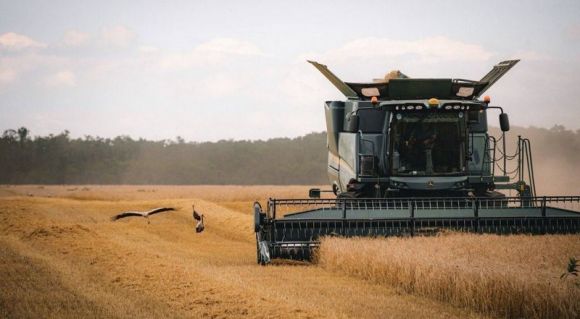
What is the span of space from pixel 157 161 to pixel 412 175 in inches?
3701

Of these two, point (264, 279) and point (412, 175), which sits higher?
point (412, 175)

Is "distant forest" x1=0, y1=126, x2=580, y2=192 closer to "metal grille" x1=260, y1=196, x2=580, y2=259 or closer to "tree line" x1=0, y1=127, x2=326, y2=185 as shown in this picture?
"tree line" x1=0, y1=127, x2=326, y2=185

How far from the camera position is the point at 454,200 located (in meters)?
15.1

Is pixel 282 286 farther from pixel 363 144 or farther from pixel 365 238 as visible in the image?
pixel 363 144

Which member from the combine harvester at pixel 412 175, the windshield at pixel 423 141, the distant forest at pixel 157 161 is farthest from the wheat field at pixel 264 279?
the distant forest at pixel 157 161

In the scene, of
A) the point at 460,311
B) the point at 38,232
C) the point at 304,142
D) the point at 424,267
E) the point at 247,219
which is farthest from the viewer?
the point at 304,142

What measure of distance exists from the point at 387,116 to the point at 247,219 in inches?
407

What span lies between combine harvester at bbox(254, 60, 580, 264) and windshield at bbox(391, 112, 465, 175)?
2 centimetres

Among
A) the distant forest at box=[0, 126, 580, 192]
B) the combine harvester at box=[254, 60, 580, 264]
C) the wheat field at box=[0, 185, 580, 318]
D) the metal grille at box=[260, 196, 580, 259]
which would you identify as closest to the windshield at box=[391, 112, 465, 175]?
the combine harvester at box=[254, 60, 580, 264]

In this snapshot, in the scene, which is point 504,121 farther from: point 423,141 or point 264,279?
point 264,279

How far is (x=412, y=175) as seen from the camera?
49.6ft

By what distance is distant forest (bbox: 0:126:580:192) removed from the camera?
9562cm

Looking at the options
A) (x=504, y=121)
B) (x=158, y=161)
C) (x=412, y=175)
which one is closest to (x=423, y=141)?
(x=412, y=175)

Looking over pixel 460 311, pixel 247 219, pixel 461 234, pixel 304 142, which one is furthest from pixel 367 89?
pixel 304 142
